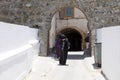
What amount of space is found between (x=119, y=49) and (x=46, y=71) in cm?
554

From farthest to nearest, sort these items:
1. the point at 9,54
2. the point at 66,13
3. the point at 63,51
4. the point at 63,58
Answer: the point at 66,13 → the point at 63,51 → the point at 63,58 → the point at 9,54

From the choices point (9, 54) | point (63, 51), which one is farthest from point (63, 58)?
point (9, 54)

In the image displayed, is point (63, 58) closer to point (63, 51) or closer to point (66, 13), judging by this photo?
point (63, 51)

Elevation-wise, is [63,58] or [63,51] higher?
[63,51]

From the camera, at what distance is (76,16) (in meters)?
31.4

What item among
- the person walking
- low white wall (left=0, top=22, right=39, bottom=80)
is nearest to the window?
the person walking

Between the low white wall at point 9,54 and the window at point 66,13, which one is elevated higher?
the window at point 66,13

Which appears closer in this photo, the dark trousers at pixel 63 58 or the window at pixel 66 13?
the dark trousers at pixel 63 58

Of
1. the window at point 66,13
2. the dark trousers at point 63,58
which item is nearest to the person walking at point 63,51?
the dark trousers at point 63,58

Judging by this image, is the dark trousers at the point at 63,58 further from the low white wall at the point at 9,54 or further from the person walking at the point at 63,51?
the low white wall at the point at 9,54

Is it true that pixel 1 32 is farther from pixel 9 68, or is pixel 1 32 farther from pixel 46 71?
pixel 46 71

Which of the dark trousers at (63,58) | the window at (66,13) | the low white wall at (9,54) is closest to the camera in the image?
the low white wall at (9,54)

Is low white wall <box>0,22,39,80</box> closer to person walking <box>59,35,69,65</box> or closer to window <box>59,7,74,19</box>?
person walking <box>59,35,69,65</box>

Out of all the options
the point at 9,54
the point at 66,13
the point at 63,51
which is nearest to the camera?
the point at 9,54
